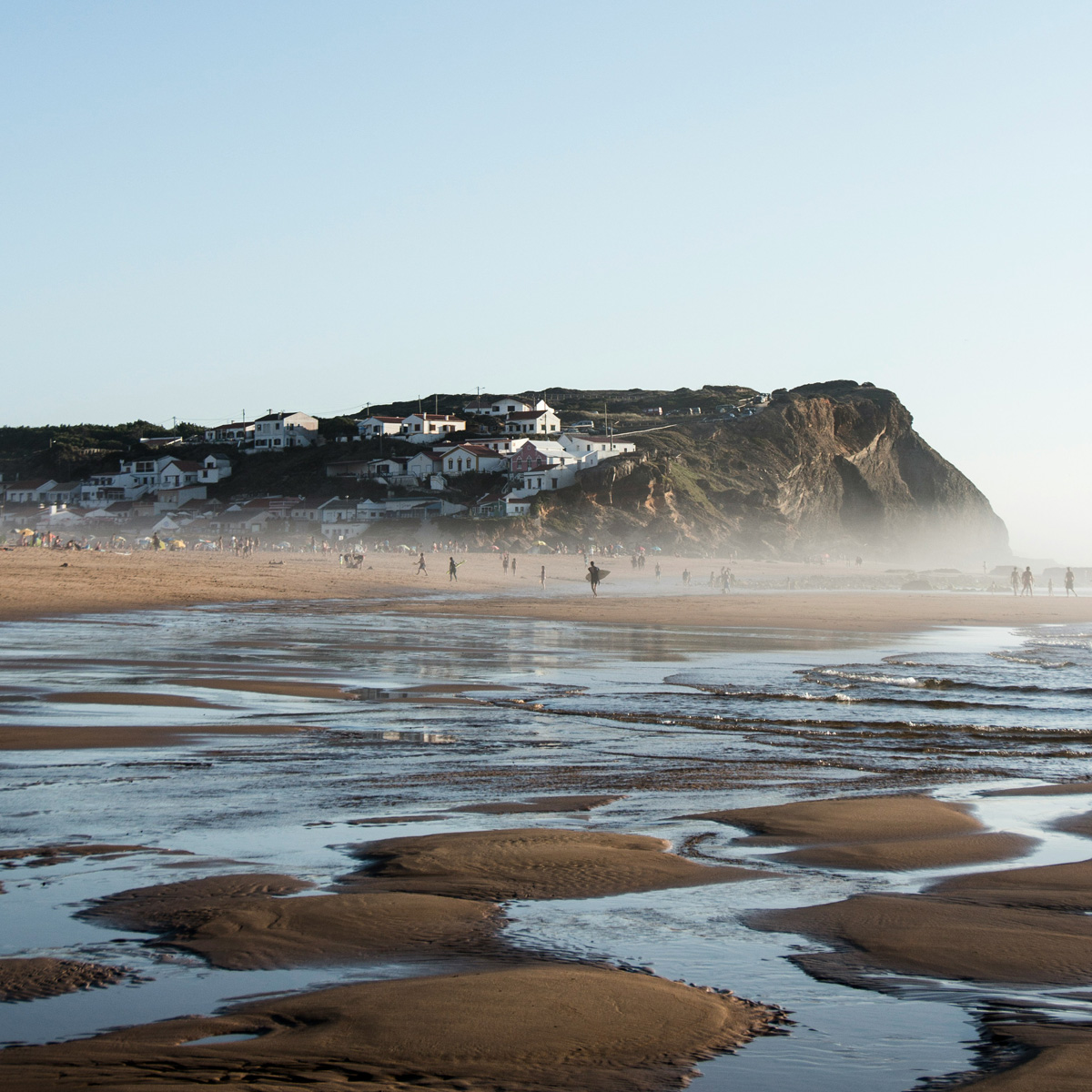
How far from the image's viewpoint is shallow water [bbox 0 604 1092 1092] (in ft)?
13.5

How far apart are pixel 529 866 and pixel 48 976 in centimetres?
254

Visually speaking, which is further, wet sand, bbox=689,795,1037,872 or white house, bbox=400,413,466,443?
white house, bbox=400,413,466,443

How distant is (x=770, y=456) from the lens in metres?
122

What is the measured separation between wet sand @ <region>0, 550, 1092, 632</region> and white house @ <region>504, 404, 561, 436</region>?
65021 millimetres

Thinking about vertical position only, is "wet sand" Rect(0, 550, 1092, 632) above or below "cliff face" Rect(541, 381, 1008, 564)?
below

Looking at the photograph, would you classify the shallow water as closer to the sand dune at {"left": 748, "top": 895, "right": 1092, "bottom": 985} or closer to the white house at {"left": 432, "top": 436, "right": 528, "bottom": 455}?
the sand dune at {"left": 748, "top": 895, "right": 1092, "bottom": 985}

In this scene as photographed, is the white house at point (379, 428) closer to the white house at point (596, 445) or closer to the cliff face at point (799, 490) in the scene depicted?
the white house at point (596, 445)

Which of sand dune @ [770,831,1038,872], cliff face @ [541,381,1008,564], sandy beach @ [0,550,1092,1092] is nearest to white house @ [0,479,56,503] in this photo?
cliff face @ [541,381,1008,564]

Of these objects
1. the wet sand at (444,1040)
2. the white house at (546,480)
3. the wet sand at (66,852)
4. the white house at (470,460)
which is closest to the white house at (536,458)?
the white house at (546,480)

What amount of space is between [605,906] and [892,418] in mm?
143815

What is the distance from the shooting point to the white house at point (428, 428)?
423 ft

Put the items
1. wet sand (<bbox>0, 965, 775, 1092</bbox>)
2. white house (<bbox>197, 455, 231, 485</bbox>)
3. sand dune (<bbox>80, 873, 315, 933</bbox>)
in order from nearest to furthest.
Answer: wet sand (<bbox>0, 965, 775, 1092</bbox>), sand dune (<bbox>80, 873, 315, 933</bbox>), white house (<bbox>197, 455, 231, 485</bbox>)

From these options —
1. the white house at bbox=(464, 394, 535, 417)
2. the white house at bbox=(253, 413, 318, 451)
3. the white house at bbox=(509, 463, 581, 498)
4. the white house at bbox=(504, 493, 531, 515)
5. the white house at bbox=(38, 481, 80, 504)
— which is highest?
the white house at bbox=(464, 394, 535, 417)

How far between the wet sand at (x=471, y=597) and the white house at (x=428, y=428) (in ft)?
218
